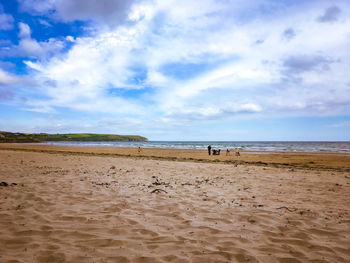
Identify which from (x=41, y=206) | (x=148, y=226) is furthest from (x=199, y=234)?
(x=41, y=206)

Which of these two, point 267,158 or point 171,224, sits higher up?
point 171,224

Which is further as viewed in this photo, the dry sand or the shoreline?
the shoreline

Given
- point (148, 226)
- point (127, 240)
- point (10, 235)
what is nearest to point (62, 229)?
point (10, 235)

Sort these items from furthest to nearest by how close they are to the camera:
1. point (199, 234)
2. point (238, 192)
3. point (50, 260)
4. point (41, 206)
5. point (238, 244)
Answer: point (238, 192)
point (41, 206)
point (199, 234)
point (238, 244)
point (50, 260)

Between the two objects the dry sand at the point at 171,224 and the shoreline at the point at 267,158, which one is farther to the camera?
the shoreline at the point at 267,158

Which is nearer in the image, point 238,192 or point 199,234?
point 199,234

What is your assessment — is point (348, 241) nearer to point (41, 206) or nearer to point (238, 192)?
point (238, 192)

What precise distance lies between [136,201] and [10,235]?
10.9 feet

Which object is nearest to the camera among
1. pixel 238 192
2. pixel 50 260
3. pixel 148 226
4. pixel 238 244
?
pixel 50 260

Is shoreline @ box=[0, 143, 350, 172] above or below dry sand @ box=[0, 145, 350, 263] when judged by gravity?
below

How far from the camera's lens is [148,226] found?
4.87 m

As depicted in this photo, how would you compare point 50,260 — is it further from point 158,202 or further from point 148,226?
point 158,202

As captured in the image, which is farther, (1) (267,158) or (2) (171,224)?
(1) (267,158)

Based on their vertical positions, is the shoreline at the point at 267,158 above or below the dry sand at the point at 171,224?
below
